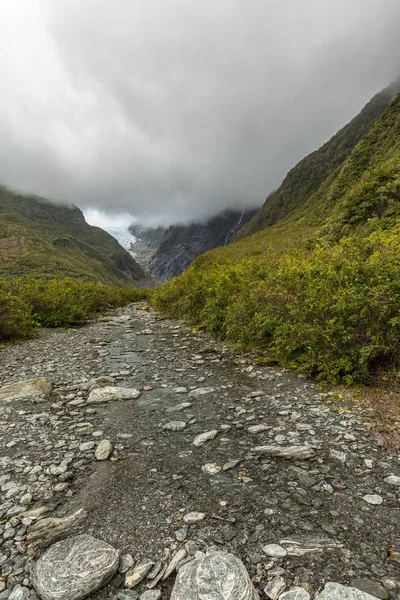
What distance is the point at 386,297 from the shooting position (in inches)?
273

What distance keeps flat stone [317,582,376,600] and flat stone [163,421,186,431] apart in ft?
13.6

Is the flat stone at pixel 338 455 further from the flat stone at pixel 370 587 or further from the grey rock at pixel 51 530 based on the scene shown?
the grey rock at pixel 51 530

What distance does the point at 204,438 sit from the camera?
5.99m

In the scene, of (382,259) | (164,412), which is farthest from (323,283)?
(164,412)

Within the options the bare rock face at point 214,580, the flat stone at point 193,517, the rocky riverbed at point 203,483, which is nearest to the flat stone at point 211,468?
the rocky riverbed at point 203,483

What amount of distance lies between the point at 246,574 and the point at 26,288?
1040 inches

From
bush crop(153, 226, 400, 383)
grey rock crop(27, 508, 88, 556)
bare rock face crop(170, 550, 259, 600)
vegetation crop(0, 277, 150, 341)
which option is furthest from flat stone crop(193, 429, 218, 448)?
vegetation crop(0, 277, 150, 341)

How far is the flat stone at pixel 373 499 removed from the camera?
3.87m

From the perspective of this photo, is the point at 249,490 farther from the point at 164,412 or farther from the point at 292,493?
the point at 164,412

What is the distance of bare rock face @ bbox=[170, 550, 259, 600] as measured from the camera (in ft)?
8.80

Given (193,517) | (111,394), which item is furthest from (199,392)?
(193,517)

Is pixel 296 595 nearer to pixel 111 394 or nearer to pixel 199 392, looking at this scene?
pixel 199 392

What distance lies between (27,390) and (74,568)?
693cm

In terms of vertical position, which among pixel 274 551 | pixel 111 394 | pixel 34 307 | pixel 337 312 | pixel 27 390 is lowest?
pixel 274 551
